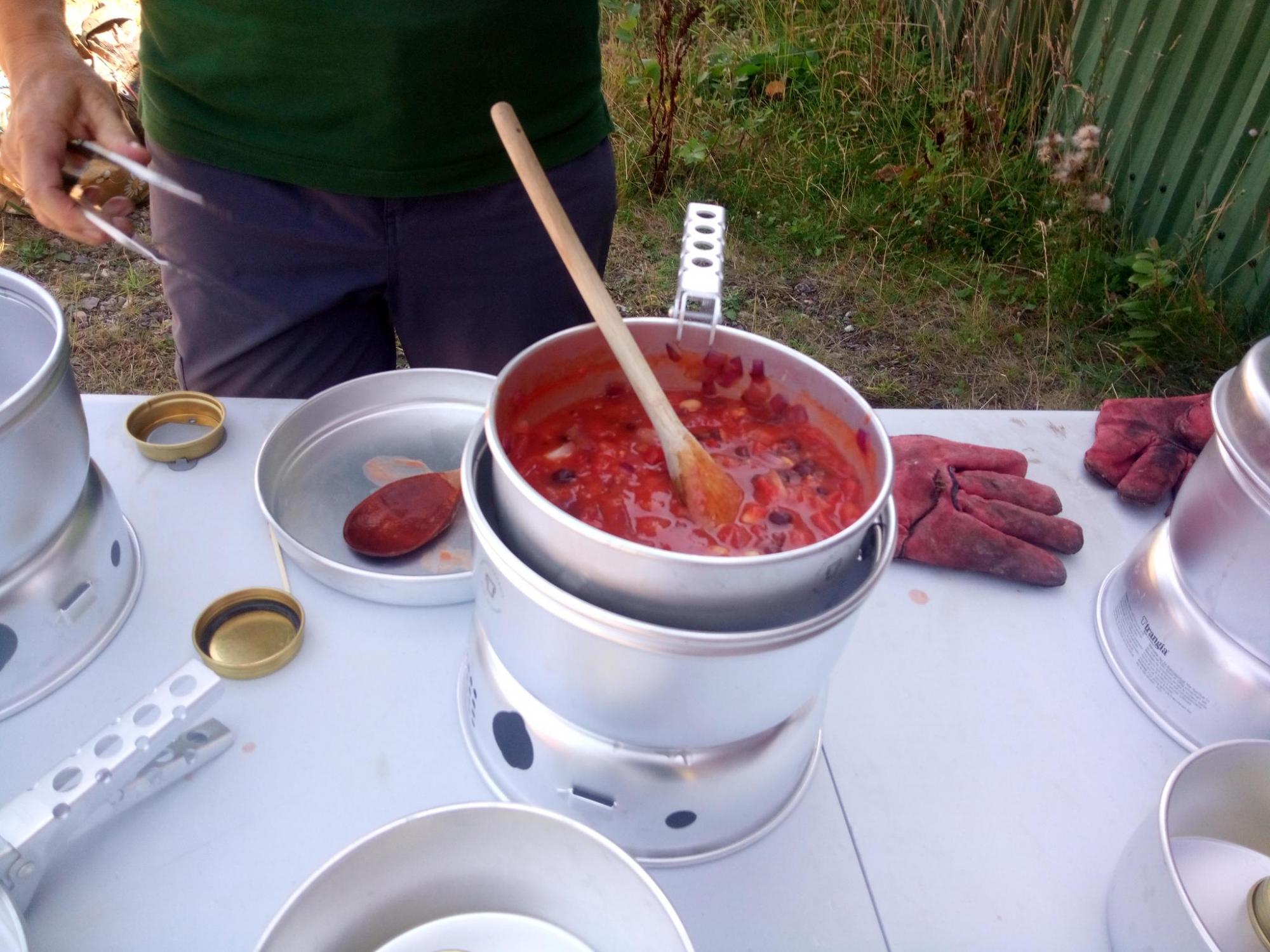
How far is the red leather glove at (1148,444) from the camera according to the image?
4.91ft

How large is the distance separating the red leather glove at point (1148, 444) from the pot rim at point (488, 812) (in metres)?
1.15

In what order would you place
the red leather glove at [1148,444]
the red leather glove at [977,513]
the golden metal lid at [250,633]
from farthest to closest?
1. the red leather glove at [1148,444]
2. the red leather glove at [977,513]
3. the golden metal lid at [250,633]

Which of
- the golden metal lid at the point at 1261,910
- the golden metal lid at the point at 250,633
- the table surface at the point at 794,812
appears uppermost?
the golden metal lid at the point at 1261,910

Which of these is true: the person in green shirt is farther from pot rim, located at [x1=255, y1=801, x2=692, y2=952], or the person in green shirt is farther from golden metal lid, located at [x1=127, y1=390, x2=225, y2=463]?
pot rim, located at [x1=255, y1=801, x2=692, y2=952]

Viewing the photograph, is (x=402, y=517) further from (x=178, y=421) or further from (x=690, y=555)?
(x=690, y=555)

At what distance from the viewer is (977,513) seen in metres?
1.41

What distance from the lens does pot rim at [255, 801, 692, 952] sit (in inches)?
29.0

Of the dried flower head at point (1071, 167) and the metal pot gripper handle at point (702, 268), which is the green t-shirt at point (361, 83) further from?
the dried flower head at point (1071, 167)

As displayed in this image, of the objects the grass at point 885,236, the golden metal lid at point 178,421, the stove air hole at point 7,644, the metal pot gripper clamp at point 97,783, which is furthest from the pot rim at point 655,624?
the grass at point 885,236

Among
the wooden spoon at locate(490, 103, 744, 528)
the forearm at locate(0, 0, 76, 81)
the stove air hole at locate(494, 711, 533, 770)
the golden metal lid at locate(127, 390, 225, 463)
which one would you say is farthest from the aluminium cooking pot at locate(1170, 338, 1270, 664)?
the forearm at locate(0, 0, 76, 81)

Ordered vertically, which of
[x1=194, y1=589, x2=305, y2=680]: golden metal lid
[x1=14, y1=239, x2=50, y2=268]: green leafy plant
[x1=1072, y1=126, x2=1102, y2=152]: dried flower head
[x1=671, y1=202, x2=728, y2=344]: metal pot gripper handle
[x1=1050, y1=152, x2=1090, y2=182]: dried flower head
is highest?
[x1=671, y1=202, x2=728, y2=344]: metal pot gripper handle

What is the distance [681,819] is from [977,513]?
28.7 inches

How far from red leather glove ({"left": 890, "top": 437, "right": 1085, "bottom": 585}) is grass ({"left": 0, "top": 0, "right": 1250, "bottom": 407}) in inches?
73.5

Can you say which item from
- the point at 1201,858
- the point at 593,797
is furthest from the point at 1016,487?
the point at 593,797
